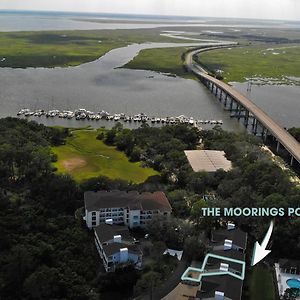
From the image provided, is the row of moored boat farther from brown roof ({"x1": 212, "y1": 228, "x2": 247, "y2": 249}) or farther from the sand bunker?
brown roof ({"x1": 212, "y1": 228, "x2": 247, "y2": 249})

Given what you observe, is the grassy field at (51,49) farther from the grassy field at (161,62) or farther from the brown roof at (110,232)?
the brown roof at (110,232)

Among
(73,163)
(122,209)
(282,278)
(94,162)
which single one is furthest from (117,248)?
(94,162)

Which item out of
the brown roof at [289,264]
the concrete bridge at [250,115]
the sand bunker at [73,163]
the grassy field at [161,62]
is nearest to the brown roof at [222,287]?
the brown roof at [289,264]

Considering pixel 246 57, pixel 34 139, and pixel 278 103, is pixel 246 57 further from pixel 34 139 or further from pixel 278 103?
pixel 34 139

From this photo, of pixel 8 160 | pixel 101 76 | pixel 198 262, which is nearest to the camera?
pixel 198 262

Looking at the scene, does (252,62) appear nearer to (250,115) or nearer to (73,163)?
(250,115)

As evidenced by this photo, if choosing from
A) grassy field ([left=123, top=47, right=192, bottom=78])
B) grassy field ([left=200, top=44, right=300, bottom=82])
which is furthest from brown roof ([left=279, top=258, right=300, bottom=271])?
grassy field ([left=123, top=47, right=192, bottom=78])

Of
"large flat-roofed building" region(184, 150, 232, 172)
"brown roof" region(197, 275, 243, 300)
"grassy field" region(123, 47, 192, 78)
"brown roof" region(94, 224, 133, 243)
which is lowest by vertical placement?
"brown roof" region(197, 275, 243, 300)

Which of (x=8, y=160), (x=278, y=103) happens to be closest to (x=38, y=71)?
(x=278, y=103)
